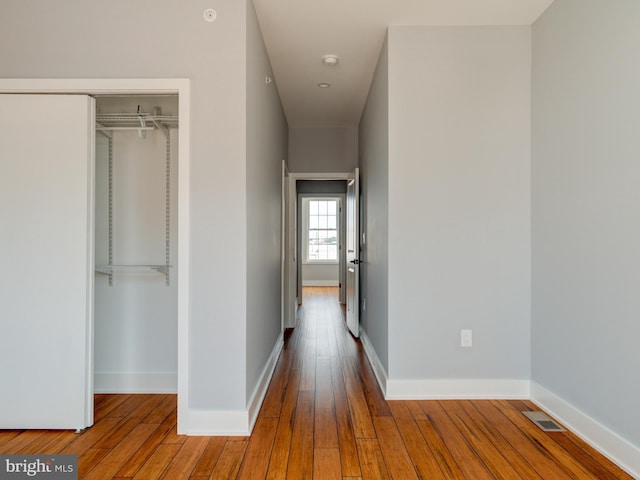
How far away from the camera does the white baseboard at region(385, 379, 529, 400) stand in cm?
259

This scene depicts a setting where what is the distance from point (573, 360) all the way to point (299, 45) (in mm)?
2920

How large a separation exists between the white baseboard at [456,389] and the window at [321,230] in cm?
707

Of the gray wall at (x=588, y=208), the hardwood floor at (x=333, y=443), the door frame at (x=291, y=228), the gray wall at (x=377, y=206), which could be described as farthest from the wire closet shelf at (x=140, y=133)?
the gray wall at (x=588, y=208)

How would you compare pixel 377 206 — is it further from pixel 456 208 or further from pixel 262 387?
pixel 262 387

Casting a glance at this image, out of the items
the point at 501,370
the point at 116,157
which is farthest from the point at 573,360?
the point at 116,157

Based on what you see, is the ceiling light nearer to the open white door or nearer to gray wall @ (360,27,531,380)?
gray wall @ (360,27,531,380)

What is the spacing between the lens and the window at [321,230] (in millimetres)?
9656

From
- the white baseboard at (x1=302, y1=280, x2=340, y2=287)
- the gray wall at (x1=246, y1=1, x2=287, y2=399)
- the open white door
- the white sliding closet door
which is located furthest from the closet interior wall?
the white baseboard at (x1=302, y1=280, x2=340, y2=287)

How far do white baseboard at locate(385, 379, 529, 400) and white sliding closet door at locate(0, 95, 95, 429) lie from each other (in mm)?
1995

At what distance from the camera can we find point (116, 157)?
106 inches

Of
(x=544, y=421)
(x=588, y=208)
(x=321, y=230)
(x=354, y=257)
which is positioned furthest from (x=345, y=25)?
(x=321, y=230)

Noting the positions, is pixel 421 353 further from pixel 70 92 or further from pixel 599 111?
pixel 70 92

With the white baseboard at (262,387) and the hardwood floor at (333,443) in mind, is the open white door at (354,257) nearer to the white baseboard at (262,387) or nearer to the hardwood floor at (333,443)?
the white baseboard at (262,387)

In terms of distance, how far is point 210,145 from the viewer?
2.13 m
